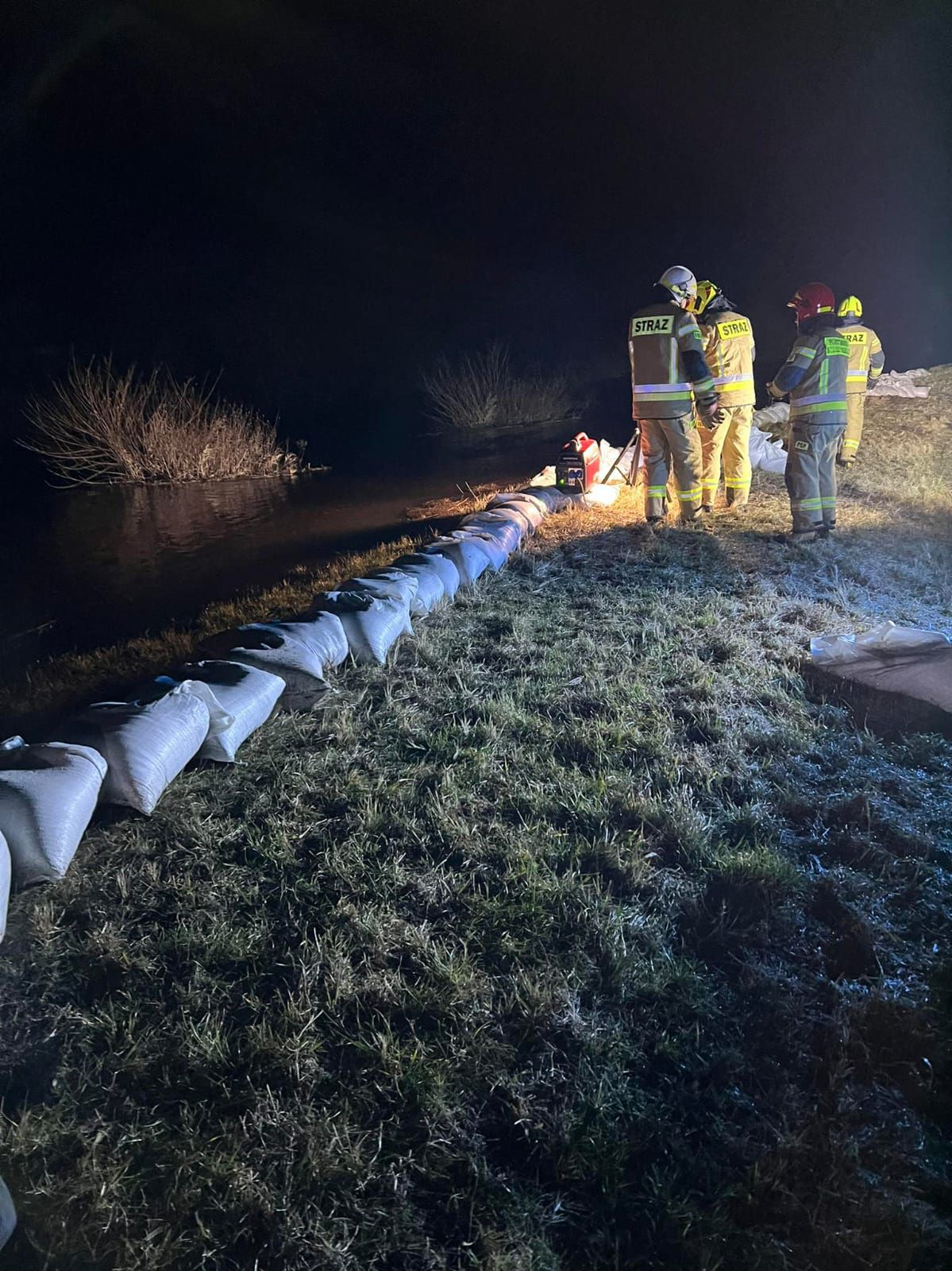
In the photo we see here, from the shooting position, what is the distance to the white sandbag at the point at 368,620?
12.6 ft

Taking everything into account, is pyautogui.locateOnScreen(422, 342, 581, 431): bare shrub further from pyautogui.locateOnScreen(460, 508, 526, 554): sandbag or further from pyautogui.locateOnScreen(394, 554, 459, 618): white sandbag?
pyautogui.locateOnScreen(394, 554, 459, 618): white sandbag

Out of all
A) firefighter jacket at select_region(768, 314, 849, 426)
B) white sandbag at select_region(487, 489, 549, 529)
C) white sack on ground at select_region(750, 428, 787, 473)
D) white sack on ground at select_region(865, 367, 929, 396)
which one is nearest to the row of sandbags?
white sandbag at select_region(487, 489, 549, 529)

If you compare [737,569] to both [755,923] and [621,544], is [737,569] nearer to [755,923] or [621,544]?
[621,544]

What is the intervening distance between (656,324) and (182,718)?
473cm

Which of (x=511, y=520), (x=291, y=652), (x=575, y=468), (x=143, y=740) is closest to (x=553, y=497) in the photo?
(x=575, y=468)

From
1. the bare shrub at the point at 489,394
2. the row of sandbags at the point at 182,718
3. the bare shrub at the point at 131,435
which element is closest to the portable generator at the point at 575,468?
the row of sandbags at the point at 182,718

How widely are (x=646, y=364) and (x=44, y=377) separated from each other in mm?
18745

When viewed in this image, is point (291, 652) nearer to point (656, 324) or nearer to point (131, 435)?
point (656, 324)

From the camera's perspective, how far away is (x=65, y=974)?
2018 millimetres

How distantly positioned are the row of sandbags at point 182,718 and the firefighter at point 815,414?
118 inches

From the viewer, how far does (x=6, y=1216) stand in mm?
1418

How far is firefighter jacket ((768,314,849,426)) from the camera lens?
541 centimetres

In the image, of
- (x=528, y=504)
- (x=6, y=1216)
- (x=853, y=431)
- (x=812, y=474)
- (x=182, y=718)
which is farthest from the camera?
(x=853, y=431)

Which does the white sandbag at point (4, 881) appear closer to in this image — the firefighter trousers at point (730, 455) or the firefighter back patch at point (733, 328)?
the firefighter trousers at point (730, 455)
